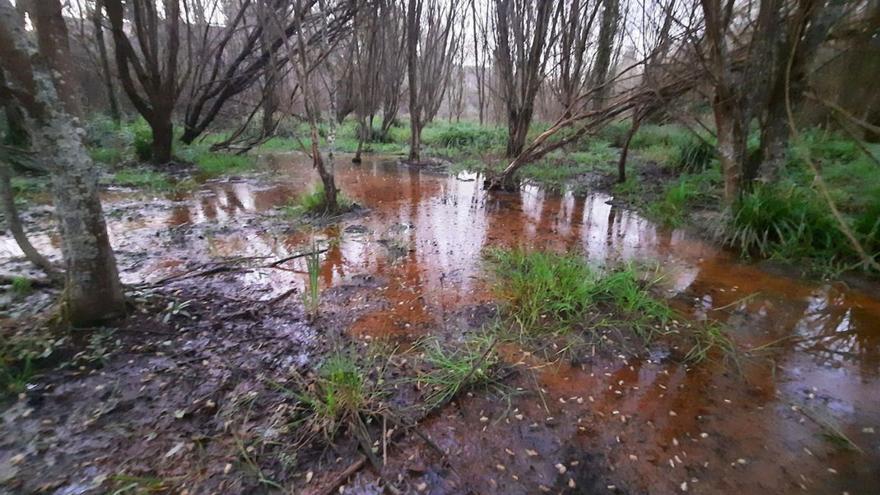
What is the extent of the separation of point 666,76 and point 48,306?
7.17 meters

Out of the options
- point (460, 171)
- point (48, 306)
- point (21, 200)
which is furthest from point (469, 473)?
point (460, 171)

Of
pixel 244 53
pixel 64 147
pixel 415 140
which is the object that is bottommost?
pixel 64 147

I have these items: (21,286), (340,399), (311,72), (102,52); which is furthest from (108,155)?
(340,399)

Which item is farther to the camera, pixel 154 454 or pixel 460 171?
pixel 460 171

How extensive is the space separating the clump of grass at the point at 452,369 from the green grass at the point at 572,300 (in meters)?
0.47

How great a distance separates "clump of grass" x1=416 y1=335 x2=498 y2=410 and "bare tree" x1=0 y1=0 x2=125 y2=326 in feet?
6.66

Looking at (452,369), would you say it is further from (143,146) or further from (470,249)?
(143,146)

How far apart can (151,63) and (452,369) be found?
29.3 feet

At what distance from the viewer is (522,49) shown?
6.94 meters

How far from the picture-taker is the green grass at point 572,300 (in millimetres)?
2842

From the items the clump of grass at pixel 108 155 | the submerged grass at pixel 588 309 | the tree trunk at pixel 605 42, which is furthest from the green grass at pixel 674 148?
the clump of grass at pixel 108 155

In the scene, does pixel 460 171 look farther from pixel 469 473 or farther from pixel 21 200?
pixel 469 473

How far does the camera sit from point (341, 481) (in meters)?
1.68

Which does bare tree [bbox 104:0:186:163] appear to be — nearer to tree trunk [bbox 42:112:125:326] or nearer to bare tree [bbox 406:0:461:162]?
bare tree [bbox 406:0:461:162]
